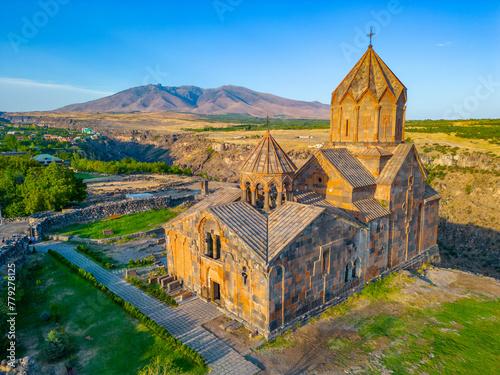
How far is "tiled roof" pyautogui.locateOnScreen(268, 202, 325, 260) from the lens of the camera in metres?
11.1

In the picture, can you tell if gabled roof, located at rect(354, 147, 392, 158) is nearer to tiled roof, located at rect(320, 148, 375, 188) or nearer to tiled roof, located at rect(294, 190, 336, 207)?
tiled roof, located at rect(320, 148, 375, 188)

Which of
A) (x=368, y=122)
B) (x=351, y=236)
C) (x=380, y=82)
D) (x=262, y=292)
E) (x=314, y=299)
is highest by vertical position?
(x=380, y=82)

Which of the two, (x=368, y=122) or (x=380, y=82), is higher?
(x=380, y=82)

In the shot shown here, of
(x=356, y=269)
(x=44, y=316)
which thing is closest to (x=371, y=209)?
(x=356, y=269)

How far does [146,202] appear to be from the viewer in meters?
32.7

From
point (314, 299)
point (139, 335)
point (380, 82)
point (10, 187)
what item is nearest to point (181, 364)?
point (139, 335)

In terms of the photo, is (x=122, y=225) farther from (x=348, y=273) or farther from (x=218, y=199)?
(x=348, y=273)

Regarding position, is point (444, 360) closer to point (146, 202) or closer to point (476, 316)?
point (476, 316)

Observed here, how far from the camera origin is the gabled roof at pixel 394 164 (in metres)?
15.4

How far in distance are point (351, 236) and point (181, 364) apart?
27.4ft

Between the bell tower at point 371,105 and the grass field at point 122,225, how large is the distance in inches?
688

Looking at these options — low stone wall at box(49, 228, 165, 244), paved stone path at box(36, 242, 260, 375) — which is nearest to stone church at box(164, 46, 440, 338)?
paved stone path at box(36, 242, 260, 375)

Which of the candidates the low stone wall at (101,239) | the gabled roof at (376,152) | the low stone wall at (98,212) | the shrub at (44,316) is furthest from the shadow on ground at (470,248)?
the low stone wall at (98,212)

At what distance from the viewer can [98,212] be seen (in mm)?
29125
